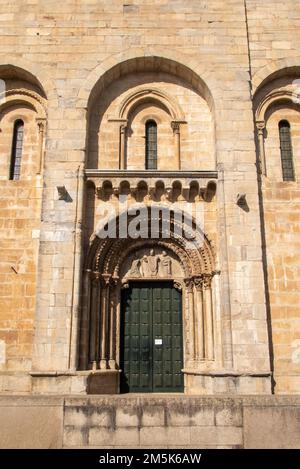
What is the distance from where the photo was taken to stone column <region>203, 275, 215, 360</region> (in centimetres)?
1057

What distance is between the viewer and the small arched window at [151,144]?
39.3 feet

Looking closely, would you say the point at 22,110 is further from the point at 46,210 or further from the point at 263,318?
the point at 263,318

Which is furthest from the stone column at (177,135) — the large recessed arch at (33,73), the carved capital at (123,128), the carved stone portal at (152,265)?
the large recessed arch at (33,73)

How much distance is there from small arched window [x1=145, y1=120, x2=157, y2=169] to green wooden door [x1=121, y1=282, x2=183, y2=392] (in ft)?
10.4

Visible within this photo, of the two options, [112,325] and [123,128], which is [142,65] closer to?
[123,128]

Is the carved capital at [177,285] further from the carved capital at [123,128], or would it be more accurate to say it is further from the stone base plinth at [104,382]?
the carved capital at [123,128]

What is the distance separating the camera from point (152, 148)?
12133 millimetres

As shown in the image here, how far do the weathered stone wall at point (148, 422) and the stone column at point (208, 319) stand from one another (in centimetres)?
415

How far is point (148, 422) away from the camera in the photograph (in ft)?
20.9

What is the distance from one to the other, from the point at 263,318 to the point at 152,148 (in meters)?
5.29

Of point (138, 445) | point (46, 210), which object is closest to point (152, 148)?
point (46, 210)

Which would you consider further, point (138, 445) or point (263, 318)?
point (263, 318)

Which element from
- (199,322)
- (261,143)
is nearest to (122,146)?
(261,143)

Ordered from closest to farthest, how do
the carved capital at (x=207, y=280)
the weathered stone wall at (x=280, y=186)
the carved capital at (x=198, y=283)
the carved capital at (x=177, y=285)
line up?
1. the weathered stone wall at (x=280, y=186)
2. the carved capital at (x=207, y=280)
3. the carved capital at (x=198, y=283)
4. the carved capital at (x=177, y=285)
